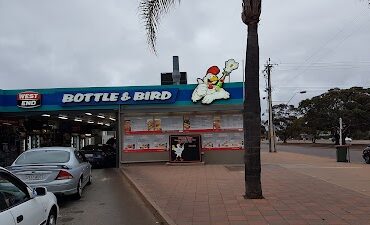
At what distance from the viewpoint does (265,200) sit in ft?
35.8

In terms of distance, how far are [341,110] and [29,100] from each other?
158 feet

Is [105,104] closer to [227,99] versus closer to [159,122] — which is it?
[159,122]

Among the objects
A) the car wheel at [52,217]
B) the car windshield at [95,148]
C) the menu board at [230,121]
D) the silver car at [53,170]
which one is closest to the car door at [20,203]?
the car wheel at [52,217]

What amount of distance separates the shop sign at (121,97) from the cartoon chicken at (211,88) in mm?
1249

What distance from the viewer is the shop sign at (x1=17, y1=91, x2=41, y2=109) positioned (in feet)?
82.1

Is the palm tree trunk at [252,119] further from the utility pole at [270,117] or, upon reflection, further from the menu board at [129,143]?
the utility pole at [270,117]

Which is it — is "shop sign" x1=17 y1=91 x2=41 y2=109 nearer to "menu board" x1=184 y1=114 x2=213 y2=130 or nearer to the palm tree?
"menu board" x1=184 y1=114 x2=213 y2=130

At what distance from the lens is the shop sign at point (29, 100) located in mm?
25016

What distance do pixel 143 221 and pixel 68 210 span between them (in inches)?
96.0

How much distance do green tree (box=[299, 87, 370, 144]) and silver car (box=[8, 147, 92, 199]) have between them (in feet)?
177

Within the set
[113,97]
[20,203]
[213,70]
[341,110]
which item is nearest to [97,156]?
[113,97]

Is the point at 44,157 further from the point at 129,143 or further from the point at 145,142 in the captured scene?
the point at 145,142

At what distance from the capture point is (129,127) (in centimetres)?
2503

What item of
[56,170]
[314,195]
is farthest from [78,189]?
[314,195]
